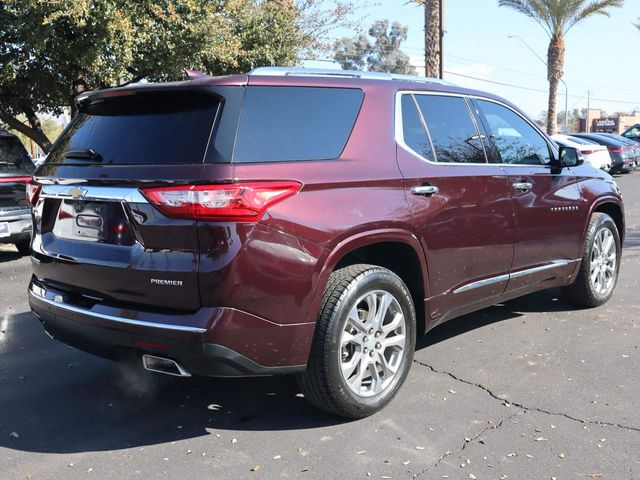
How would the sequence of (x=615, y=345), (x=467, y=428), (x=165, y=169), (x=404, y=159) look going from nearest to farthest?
(x=165, y=169) → (x=467, y=428) → (x=404, y=159) → (x=615, y=345)

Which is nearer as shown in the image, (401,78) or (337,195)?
(337,195)

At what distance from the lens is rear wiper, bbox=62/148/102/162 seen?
3423 mm

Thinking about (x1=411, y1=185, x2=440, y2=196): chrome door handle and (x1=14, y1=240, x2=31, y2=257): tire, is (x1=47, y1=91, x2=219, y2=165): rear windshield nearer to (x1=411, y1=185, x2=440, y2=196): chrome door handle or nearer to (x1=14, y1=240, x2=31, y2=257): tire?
(x1=411, y1=185, x2=440, y2=196): chrome door handle

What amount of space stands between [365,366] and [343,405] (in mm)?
263

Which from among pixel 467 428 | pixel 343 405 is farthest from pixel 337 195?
pixel 467 428

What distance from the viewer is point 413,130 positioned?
13.0ft

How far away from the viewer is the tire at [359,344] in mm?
3312

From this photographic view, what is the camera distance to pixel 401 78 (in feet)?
13.4

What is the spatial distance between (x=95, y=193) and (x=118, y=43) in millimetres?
9052

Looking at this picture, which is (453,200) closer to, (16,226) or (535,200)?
(535,200)

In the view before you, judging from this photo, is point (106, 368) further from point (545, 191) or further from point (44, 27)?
point (44, 27)

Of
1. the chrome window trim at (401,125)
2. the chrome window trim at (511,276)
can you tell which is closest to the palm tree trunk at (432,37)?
the chrome window trim at (401,125)

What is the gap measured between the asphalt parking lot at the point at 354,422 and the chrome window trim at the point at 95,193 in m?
1.31

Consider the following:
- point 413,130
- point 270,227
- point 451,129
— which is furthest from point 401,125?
point 270,227
